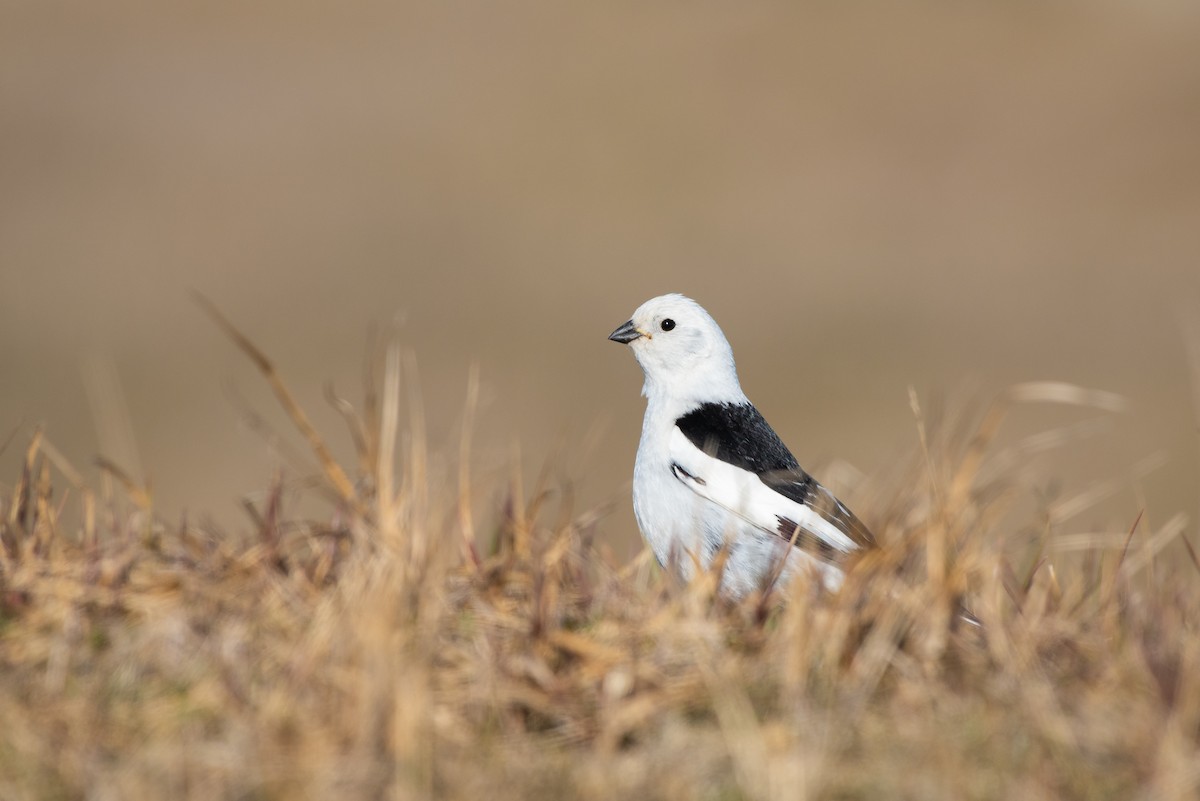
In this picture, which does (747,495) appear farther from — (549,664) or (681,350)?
(549,664)

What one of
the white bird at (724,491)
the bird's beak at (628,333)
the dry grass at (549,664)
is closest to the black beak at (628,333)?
the bird's beak at (628,333)

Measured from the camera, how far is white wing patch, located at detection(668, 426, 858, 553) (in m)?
4.67

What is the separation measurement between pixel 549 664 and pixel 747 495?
166cm

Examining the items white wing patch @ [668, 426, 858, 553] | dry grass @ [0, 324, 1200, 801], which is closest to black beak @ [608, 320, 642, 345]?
white wing patch @ [668, 426, 858, 553]

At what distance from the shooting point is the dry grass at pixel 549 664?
2.64 m

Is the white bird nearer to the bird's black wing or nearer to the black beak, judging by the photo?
the bird's black wing

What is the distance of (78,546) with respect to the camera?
12.1ft

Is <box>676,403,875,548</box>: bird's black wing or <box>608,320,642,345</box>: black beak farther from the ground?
<box>608,320,642,345</box>: black beak

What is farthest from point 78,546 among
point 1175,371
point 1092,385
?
point 1175,371

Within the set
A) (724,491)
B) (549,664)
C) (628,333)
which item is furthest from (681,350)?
(549,664)

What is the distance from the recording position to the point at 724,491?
4730 mm

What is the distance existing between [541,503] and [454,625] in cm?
67

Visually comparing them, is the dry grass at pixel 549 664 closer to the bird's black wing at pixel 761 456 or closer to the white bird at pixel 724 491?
the white bird at pixel 724 491

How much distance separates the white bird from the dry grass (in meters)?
0.83
